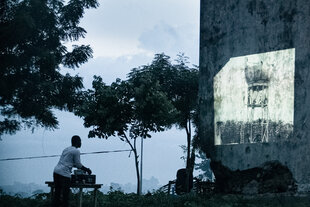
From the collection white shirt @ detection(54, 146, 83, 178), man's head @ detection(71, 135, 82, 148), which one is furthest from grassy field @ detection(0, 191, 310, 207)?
man's head @ detection(71, 135, 82, 148)

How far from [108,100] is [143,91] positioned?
1.61 m

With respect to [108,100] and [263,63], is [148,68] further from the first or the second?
[263,63]

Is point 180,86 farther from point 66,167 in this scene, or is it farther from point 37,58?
point 66,167

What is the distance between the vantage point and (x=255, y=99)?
39.2 ft

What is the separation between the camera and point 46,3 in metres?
26.3

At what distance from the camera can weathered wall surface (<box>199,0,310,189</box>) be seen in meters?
10.9

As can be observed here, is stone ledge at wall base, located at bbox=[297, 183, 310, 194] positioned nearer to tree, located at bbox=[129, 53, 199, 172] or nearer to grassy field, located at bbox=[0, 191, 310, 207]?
grassy field, located at bbox=[0, 191, 310, 207]

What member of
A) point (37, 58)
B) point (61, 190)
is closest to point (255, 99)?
point (61, 190)

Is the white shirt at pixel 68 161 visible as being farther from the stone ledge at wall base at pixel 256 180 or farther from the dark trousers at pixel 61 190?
the stone ledge at wall base at pixel 256 180

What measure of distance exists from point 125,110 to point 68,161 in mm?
11586

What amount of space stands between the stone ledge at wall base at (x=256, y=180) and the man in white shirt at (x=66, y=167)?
4278mm

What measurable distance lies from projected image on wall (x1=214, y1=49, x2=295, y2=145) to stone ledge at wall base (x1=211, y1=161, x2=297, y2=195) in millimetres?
686

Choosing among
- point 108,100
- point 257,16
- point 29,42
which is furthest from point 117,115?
point 257,16

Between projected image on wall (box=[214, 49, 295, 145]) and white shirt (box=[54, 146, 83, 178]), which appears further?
projected image on wall (box=[214, 49, 295, 145])
